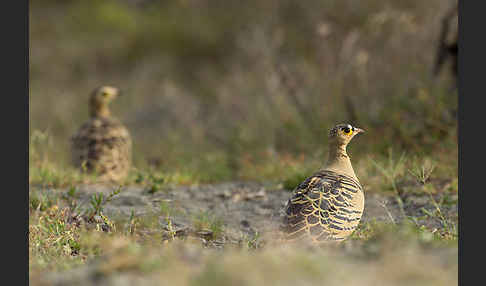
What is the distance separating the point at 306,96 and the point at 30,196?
14.2 feet

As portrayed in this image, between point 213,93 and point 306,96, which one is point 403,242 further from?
point 213,93

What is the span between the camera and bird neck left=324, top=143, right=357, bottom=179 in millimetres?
4391

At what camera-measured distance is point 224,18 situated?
1519cm

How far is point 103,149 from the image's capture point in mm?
6719

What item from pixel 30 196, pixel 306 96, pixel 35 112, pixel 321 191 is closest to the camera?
pixel 321 191

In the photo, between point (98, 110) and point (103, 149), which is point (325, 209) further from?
point (98, 110)

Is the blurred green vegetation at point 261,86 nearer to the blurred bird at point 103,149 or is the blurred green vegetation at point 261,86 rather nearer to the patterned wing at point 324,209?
the blurred bird at point 103,149

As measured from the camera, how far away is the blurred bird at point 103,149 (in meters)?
6.62

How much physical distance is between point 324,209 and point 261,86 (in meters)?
5.84

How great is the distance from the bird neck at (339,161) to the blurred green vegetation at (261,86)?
1515 millimetres

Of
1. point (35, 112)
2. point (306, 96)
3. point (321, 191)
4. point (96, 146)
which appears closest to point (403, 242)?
point (321, 191)

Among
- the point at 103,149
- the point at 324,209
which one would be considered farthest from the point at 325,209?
the point at 103,149

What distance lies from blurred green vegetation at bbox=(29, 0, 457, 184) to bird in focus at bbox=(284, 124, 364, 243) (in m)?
1.85

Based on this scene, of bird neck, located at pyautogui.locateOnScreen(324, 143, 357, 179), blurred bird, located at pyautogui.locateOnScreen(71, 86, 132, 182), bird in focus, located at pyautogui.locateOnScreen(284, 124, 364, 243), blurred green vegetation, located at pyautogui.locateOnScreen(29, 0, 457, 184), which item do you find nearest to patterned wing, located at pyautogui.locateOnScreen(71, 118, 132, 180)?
blurred bird, located at pyautogui.locateOnScreen(71, 86, 132, 182)
